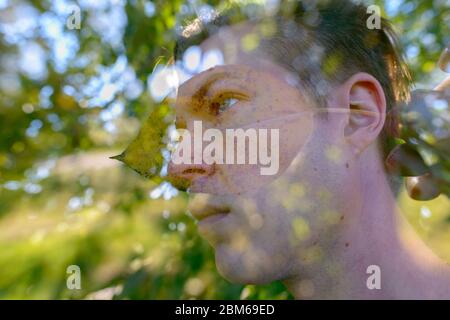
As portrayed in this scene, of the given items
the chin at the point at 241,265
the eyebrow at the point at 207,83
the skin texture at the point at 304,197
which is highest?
the eyebrow at the point at 207,83

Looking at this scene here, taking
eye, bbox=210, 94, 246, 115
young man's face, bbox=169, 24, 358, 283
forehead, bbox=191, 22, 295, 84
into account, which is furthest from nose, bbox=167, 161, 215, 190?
forehead, bbox=191, 22, 295, 84

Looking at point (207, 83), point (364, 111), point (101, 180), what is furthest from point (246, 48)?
point (101, 180)

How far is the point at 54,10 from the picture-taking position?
137 cm

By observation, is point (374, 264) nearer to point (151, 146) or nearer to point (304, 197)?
point (304, 197)

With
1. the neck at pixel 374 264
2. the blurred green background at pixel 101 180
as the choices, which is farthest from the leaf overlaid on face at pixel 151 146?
the neck at pixel 374 264

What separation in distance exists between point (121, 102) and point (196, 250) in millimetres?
462

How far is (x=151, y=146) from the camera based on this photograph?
94cm

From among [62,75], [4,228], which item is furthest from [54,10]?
[4,228]

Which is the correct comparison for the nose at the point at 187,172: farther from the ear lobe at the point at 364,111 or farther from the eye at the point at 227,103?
the ear lobe at the point at 364,111

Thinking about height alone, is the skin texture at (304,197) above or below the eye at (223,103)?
below

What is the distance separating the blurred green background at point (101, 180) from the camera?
1.22 feet

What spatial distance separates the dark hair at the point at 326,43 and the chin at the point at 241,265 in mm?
331

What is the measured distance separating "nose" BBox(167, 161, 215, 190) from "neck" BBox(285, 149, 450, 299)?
268mm

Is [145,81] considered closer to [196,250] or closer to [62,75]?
[62,75]
